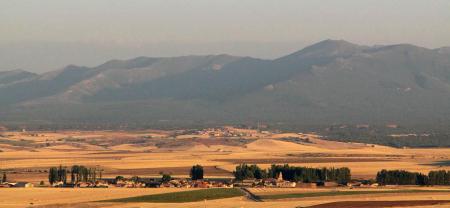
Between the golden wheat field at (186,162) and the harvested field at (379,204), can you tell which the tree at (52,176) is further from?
the harvested field at (379,204)

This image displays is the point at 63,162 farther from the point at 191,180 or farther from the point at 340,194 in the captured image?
the point at 340,194

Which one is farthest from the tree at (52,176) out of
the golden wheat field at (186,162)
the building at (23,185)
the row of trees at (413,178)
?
the row of trees at (413,178)

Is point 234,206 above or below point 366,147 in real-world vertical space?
below

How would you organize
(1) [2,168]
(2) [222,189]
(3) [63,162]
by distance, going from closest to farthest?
(2) [222,189]
(1) [2,168]
(3) [63,162]

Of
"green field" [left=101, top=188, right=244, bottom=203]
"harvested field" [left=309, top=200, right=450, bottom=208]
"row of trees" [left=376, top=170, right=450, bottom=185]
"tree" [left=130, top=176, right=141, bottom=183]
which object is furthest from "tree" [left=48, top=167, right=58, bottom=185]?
"harvested field" [left=309, top=200, right=450, bottom=208]

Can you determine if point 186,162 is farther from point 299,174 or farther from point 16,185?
point 16,185

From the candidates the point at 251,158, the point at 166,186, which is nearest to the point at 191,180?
the point at 166,186
